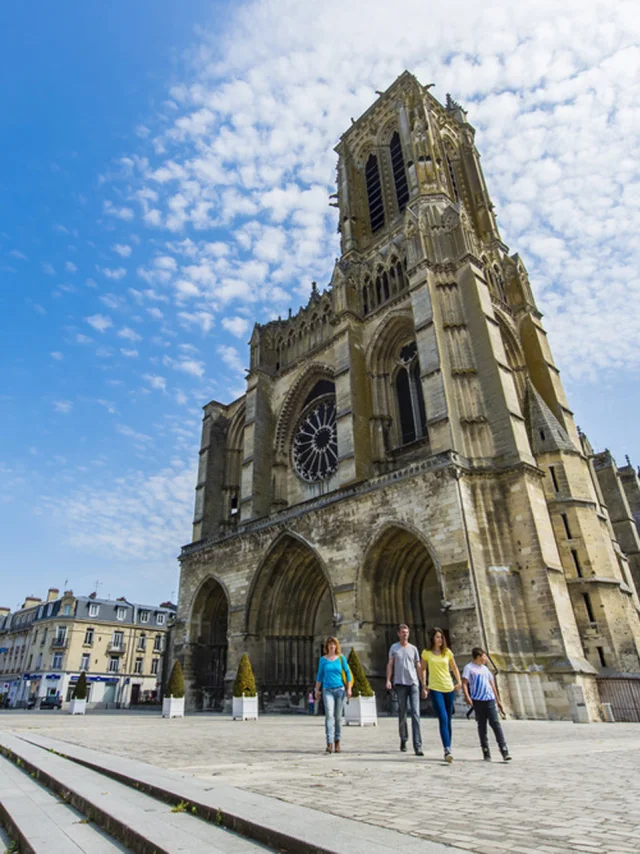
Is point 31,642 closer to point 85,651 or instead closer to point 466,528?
point 85,651

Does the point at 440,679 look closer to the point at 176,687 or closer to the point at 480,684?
the point at 480,684

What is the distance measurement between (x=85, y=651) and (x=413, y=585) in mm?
29253

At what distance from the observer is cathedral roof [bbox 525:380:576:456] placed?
1772 cm

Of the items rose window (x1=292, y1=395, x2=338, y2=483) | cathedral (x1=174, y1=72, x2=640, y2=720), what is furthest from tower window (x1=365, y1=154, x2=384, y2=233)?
rose window (x1=292, y1=395, x2=338, y2=483)

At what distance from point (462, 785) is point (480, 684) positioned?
1604 millimetres

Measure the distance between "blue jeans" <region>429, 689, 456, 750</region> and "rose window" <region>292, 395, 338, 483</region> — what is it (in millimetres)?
15888

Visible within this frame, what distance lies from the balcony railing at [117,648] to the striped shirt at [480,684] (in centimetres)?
3903

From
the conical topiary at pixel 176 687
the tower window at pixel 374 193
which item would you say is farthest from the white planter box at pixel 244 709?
the tower window at pixel 374 193

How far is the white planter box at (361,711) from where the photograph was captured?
1105 cm

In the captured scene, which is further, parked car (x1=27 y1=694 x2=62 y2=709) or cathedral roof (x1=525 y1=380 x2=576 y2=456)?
parked car (x1=27 y1=694 x2=62 y2=709)

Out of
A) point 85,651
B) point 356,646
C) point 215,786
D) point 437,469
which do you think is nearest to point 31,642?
point 85,651

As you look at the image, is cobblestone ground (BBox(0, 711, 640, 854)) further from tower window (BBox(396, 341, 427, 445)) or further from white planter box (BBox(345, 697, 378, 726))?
tower window (BBox(396, 341, 427, 445))

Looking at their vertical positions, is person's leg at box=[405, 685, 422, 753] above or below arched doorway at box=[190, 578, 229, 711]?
below

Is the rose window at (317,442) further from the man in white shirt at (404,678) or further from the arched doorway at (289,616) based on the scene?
the man in white shirt at (404,678)
